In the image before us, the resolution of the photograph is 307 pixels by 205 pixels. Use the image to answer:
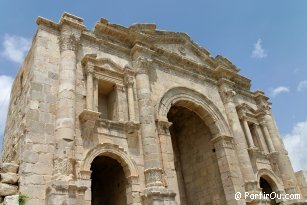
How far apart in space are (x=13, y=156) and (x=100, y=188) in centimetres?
362

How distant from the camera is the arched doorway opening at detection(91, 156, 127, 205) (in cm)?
1060

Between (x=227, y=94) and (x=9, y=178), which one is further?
(x=227, y=94)

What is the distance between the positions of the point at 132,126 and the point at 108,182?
2534mm

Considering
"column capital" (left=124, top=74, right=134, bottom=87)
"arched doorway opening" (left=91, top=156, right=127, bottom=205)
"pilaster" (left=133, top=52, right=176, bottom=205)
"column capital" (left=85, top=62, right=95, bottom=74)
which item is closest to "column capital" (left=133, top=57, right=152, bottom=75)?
"pilaster" (left=133, top=52, right=176, bottom=205)

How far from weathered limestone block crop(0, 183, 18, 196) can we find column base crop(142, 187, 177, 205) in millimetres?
3691

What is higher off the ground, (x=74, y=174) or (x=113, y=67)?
(x=113, y=67)

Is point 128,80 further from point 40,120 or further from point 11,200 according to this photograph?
point 11,200

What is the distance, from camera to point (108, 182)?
454 inches

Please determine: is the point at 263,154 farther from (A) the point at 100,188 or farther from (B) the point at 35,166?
(B) the point at 35,166

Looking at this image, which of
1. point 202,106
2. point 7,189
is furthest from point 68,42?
point 202,106

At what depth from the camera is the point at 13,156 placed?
1012cm

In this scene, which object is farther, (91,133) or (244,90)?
(244,90)

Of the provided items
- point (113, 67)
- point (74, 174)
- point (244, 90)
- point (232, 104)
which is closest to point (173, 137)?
point (232, 104)

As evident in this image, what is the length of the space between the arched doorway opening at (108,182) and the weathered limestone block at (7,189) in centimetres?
348
